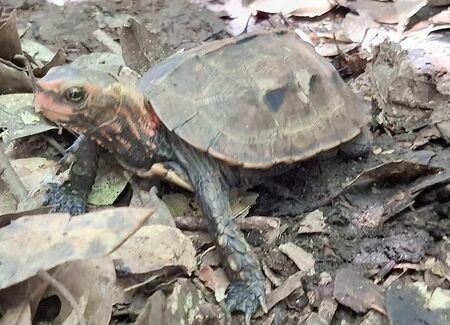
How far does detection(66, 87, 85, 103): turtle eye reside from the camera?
2.38 m

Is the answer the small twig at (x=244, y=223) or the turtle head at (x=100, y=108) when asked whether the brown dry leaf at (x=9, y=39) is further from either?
the small twig at (x=244, y=223)

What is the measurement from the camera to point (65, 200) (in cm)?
271

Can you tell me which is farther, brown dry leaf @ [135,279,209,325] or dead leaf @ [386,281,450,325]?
dead leaf @ [386,281,450,325]

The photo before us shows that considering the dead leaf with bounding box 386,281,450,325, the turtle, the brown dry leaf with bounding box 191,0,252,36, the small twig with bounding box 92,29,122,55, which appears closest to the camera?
the dead leaf with bounding box 386,281,450,325

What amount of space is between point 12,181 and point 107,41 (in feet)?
4.30

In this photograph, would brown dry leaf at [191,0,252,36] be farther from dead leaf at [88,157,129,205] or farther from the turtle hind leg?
dead leaf at [88,157,129,205]

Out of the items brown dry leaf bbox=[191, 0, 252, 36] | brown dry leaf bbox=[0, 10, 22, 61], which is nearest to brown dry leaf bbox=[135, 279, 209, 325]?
brown dry leaf bbox=[0, 10, 22, 61]

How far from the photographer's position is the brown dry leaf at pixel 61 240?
1.85 m

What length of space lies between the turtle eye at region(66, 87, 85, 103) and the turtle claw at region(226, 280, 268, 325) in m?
0.82

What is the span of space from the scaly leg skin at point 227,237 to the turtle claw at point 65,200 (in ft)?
1.38

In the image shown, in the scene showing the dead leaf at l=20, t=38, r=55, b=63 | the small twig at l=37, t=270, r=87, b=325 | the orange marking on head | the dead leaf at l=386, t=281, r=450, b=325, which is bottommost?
the dead leaf at l=20, t=38, r=55, b=63

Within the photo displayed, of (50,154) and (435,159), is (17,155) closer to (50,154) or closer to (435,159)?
(50,154)

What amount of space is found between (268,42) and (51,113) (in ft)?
3.20

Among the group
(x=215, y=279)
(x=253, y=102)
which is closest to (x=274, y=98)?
(x=253, y=102)
